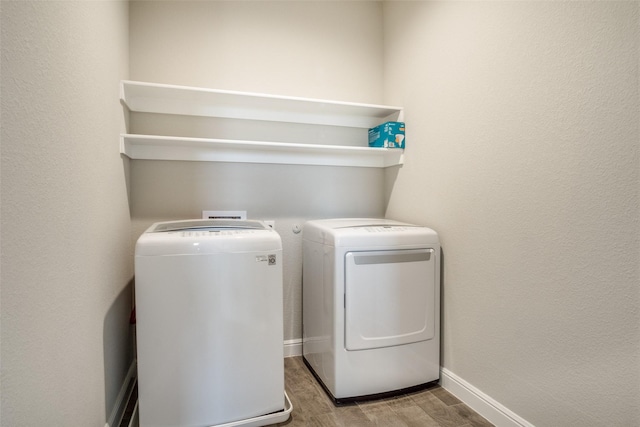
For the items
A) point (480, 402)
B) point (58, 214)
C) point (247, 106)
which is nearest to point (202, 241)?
point (58, 214)

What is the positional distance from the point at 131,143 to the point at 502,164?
6.03 feet

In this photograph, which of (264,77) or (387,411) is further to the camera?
(264,77)

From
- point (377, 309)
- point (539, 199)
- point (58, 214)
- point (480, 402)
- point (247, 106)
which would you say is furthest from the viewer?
point (247, 106)

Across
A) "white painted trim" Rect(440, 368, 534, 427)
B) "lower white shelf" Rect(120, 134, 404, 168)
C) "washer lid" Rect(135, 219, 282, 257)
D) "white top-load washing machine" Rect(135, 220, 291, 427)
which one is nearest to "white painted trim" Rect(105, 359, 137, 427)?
"white top-load washing machine" Rect(135, 220, 291, 427)

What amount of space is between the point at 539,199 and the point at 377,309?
2.76ft

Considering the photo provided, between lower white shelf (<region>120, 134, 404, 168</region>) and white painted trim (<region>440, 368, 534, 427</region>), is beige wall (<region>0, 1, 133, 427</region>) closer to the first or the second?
lower white shelf (<region>120, 134, 404, 168</region>)

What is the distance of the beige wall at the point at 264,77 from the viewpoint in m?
1.93

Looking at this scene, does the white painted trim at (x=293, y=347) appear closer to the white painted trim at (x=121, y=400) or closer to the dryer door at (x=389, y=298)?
the dryer door at (x=389, y=298)

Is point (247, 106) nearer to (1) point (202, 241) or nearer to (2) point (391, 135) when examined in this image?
(2) point (391, 135)

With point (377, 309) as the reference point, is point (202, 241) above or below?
above

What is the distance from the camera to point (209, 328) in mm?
1342

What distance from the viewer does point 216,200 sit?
2.03 meters

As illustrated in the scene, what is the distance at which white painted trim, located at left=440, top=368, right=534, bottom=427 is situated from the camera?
1377 millimetres

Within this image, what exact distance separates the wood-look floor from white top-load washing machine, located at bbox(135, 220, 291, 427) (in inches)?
7.1
